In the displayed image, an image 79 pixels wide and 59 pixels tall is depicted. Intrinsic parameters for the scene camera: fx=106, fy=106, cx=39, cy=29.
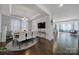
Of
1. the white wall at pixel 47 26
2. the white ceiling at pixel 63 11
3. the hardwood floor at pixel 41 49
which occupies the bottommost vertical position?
the hardwood floor at pixel 41 49

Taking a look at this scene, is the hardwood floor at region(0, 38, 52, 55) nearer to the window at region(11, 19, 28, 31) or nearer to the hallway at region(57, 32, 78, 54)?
the hallway at region(57, 32, 78, 54)

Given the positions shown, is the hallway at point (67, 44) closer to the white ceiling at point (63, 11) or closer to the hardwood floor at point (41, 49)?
the hardwood floor at point (41, 49)

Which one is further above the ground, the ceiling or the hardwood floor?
Answer: the ceiling

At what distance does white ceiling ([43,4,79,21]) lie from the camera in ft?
6.02

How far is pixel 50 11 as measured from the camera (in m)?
1.87

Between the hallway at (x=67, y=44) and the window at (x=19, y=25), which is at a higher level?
the window at (x=19, y=25)

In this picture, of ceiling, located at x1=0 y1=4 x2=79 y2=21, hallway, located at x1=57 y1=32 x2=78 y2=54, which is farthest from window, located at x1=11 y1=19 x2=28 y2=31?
hallway, located at x1=57 y1=32 x2=78 y2=54

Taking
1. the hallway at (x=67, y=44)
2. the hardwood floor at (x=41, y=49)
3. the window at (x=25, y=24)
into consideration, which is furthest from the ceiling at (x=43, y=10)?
the hardwood floor at (x=41, y=49)

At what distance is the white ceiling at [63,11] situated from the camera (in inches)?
72.2

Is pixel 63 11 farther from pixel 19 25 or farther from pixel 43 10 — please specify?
pixel 19 25

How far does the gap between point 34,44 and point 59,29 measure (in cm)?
52

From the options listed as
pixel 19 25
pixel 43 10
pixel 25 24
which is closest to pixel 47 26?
pixel 43 10

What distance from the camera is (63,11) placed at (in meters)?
1.86
